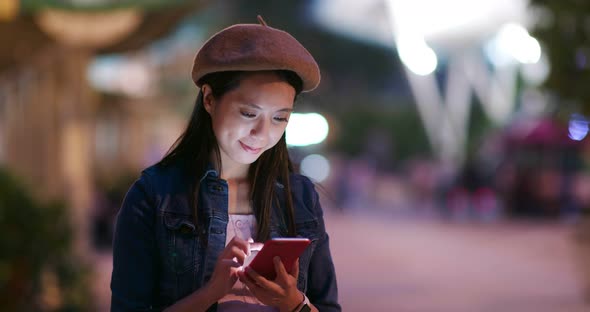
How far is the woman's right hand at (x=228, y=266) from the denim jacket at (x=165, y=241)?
4.4 inches

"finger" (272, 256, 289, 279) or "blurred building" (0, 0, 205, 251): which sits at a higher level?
"blurred building" (0, 0, 205, 251)

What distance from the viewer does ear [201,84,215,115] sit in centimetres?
207

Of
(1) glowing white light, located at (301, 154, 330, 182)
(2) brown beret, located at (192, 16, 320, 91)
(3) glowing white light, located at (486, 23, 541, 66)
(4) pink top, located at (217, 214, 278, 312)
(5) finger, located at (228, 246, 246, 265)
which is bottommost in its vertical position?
(4) pink top, located at (217, 214, 278, 312)

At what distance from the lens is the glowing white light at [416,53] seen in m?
25.8

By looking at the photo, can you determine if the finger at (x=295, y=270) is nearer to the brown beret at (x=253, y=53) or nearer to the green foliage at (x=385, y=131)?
the brown beret at (x=253, y=53)

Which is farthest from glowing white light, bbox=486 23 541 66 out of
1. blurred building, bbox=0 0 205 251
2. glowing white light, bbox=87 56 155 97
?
blurred building, bbox=0 0 205 251

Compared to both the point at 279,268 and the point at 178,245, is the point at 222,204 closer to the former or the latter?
the point at 178,245

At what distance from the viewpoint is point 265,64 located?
195 centimetres

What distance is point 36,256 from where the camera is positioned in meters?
7.30

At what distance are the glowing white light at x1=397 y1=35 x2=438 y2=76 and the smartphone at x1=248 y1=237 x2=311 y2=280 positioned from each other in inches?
→ 951

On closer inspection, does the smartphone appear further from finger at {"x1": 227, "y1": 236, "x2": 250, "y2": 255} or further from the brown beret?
the brown beret

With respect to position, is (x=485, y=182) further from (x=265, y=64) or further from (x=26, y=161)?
(x=265, y=64)

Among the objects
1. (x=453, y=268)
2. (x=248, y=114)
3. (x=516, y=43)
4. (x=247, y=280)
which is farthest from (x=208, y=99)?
(x=516, y=43)

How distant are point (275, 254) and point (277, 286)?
0.09 metres
